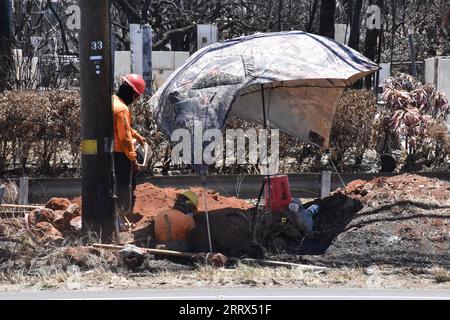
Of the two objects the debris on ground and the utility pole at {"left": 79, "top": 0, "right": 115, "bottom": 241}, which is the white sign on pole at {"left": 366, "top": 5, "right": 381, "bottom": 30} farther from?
the utility pole at {"left": 79, "top": 0, "right": 115, "bottom": 241}

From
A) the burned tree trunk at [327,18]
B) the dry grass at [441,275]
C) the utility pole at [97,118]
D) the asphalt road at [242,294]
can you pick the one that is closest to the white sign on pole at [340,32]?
the burned tree trunk at [327,18]

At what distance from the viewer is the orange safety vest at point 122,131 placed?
930 cm

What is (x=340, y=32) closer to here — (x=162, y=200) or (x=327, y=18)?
(x=327, y=18)

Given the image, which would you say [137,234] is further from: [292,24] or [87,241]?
[292,24]

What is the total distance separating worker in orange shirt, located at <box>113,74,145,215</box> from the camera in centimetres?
933

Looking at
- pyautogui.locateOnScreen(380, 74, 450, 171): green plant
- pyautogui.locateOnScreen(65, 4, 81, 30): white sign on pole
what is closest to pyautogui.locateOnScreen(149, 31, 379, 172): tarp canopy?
pyautogui.locateOnScreen(65, 4, 81, 30): white sign on pole

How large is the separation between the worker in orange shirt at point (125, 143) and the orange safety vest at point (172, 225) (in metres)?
0.77

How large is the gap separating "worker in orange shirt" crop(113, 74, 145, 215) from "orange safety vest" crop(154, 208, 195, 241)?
30.2 inches

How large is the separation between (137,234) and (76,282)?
148 centimetres

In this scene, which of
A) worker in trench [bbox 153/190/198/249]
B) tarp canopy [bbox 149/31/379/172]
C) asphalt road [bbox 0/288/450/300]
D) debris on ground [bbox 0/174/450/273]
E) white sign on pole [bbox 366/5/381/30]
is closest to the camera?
asphalt road [bbox 0/288/450/300]

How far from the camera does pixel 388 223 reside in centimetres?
925

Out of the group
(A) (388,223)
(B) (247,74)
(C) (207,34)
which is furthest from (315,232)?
(C) (207,34)

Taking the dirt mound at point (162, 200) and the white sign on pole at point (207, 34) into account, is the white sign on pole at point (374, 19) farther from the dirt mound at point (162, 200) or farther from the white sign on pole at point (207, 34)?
the dirt mound at point (162, 200)

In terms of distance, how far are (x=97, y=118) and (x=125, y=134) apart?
1.74ft
